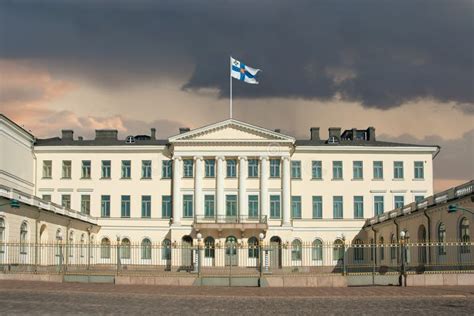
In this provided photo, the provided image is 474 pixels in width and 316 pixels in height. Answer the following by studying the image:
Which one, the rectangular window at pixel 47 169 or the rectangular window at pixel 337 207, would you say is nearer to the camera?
the rectangular window at pixel 337 207

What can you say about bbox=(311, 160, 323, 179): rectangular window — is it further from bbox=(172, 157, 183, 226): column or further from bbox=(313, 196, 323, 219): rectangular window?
bbox=(172, 157, 183, 226): column

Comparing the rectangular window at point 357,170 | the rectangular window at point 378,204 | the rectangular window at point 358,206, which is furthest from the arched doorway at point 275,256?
the rectangular window at point 378,204

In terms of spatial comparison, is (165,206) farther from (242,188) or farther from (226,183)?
(242,188)

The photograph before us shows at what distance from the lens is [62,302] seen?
88.6ft

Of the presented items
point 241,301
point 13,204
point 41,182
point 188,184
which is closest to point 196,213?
point 188,184

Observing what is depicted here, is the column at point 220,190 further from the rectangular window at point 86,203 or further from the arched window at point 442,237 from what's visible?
the arched window at point 442,237

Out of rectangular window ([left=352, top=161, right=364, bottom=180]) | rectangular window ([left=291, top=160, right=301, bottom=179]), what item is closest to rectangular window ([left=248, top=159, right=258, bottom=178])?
rectangular window ([left=291, top=160, right=301, bottom=179])

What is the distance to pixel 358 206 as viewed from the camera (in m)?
72.8

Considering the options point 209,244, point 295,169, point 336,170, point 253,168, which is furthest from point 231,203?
point 336,170

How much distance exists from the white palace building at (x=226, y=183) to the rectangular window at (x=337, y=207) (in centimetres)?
10

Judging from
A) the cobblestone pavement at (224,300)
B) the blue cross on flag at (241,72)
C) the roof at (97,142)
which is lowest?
the cobblestone pavement at (224,300)

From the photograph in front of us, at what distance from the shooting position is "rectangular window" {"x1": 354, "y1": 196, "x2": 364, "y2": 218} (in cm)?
7269

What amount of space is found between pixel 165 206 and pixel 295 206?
12.5 metres

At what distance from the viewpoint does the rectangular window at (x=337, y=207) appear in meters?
72.6
